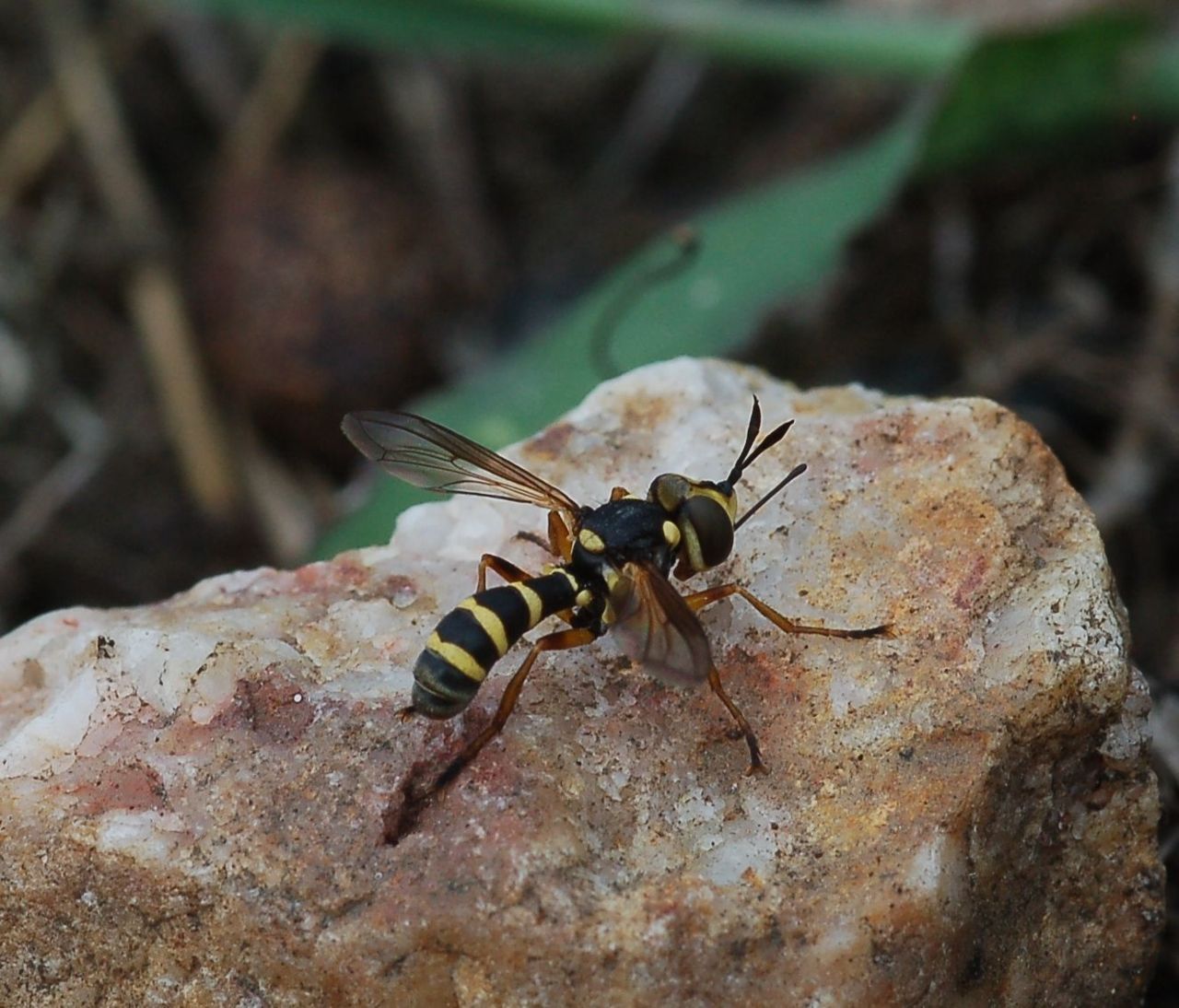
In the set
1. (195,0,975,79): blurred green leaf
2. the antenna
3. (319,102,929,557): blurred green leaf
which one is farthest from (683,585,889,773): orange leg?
(195,0,975,79): blurred green leaf

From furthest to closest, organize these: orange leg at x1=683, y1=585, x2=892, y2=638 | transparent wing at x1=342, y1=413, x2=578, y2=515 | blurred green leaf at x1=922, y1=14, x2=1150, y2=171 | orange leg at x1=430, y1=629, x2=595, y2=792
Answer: blurred green leaf at x1=922, y1=14, x2=1150, y2=171 < transparent wing at x1=342, y1=413, x2=578, y2=515 < orange leg at x1=683, y1=585, x2=892, y2=638 < orange leg at x1=430, y1=629, x2=595, y2=792

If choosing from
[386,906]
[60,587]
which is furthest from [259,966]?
[60,587]

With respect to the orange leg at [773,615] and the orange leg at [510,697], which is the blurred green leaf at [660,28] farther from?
the orange leg at [510,697]

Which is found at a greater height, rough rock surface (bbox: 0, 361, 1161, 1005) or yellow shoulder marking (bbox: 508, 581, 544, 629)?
yellow shoulder marking (bbox: 508, 581, 544, 629)

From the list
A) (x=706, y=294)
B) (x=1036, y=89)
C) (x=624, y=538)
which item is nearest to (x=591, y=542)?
(x=624, y=538)

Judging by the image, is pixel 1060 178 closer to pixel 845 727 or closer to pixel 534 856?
pixel 845 727

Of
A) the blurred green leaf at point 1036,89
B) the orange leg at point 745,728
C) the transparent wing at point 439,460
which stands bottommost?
the orange leg at point 745,728

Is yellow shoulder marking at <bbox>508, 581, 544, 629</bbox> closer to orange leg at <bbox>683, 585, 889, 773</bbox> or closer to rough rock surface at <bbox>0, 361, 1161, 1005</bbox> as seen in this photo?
rough rock surface at <bbox>0, 361, 1161, 1005</bbox>

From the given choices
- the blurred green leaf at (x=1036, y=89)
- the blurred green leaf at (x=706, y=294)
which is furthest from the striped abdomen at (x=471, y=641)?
the blurred green leaf at (x=1036, y=89)
